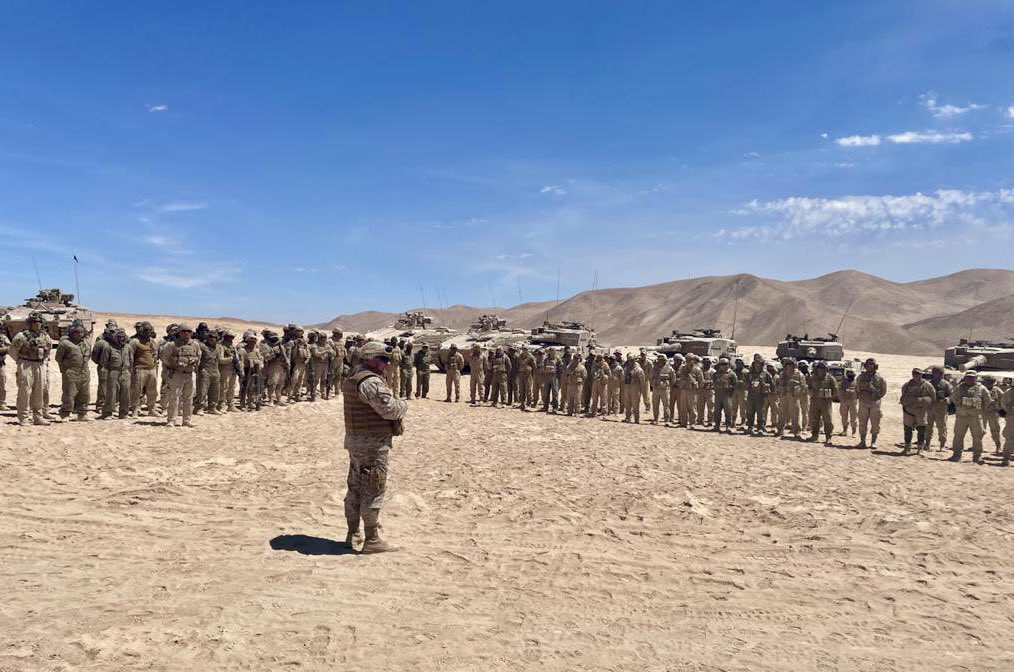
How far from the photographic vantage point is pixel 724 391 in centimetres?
1703

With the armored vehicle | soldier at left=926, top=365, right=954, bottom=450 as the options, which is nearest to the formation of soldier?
the armored vehicle

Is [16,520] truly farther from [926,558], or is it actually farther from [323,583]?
[926,558]

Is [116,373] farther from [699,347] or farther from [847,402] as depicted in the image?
[699,347]

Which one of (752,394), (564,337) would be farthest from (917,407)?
(564,337)

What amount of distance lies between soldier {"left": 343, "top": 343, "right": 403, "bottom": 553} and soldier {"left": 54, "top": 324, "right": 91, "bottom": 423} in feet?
29.3

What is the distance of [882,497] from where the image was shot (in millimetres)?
9789

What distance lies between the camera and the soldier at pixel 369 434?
6.67m

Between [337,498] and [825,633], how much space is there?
6.16m

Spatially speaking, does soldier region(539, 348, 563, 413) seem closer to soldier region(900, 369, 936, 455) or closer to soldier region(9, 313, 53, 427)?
soldier region(900, 369, 936, 455)

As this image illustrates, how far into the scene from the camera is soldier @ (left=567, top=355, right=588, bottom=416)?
761 inches

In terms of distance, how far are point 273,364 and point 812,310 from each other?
87.4m

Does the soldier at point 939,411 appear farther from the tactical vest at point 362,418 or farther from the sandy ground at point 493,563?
the tactical vest at point 362,418

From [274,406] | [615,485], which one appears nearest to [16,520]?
[615,485]

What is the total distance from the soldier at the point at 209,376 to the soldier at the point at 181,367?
3.47 feet
